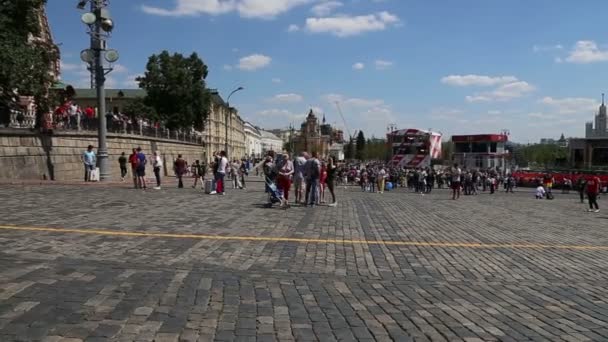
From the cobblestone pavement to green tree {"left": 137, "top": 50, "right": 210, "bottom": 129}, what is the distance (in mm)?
55040

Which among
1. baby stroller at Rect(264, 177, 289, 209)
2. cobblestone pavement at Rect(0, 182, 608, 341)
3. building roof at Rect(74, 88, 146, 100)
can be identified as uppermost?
building roof at Rect(74, 88, 146, 100)

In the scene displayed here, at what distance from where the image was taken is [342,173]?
46750 millimetres

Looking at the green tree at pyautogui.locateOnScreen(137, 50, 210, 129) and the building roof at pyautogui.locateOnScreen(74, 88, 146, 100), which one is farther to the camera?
the building roof at pyautogui.locateOnScreen(74, 88, 146, 100)

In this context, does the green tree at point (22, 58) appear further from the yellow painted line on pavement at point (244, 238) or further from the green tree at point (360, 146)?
the green tree at point (360, 146)

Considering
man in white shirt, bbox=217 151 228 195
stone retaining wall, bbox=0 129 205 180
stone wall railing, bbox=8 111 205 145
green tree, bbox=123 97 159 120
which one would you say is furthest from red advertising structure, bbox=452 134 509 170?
man in white shirt, bbox=217 151 228 195

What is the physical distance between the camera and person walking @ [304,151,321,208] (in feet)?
49.9

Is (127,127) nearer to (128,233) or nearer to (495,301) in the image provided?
(128,233)

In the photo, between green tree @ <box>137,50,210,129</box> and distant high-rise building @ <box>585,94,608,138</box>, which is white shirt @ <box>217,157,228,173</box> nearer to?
green tree @ <box>137,50,210,129</box>

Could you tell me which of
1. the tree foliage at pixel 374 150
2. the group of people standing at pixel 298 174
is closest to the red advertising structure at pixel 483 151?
the tree foliage at pixel 374 150

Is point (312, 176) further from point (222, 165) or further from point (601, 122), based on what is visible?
point (601, 122)

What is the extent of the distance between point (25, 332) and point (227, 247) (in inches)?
169

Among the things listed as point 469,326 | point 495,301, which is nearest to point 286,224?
point 495,301

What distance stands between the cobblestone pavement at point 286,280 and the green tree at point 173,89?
181 ft

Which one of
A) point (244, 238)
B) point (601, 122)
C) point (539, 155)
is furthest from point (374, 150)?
point (244, 238)
